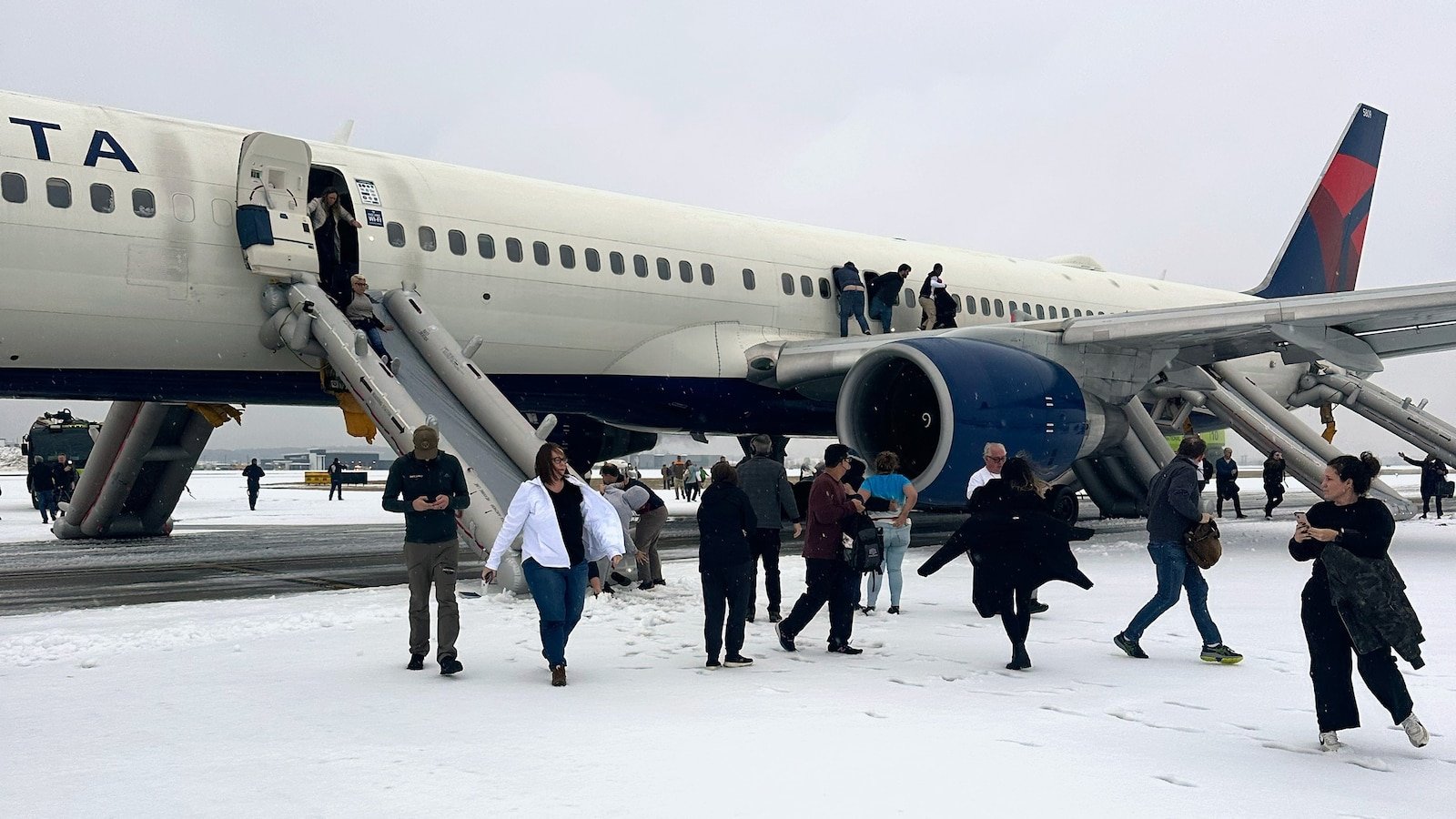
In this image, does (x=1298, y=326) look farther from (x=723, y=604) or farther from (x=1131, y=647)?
(x=723, y=604)

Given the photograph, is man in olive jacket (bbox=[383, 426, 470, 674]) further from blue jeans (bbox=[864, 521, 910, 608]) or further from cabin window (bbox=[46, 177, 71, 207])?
cabin window (bbox=[46, 177, 71, 207])

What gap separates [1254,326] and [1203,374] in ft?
8.05

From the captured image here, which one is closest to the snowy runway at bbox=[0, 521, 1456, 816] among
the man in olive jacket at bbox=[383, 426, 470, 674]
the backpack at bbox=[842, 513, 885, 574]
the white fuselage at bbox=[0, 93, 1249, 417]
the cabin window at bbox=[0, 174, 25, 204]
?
the man in olive jacket at bbox=[383, 426, 470, 674]

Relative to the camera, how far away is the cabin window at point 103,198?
919 cm

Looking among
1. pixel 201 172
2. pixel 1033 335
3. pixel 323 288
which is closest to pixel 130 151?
pixel 201 172

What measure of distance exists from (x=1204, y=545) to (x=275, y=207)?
7874 mm

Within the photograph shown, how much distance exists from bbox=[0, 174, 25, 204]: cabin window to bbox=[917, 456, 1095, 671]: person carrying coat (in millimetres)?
7408

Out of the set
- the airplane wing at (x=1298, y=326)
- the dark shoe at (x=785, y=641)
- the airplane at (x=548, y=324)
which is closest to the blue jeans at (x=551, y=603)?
the dark shoe at (x=785, y=641)

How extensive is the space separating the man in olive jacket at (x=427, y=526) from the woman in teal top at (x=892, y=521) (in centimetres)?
320

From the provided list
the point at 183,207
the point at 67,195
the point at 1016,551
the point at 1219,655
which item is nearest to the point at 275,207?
the point at 183,207

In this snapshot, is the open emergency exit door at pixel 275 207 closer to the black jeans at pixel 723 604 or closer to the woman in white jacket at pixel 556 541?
the woman in white jacket at pixel 556 541

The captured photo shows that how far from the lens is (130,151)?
9.56 meters

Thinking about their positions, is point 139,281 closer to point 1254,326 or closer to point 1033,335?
point 1033,335

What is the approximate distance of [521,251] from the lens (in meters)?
11.8
